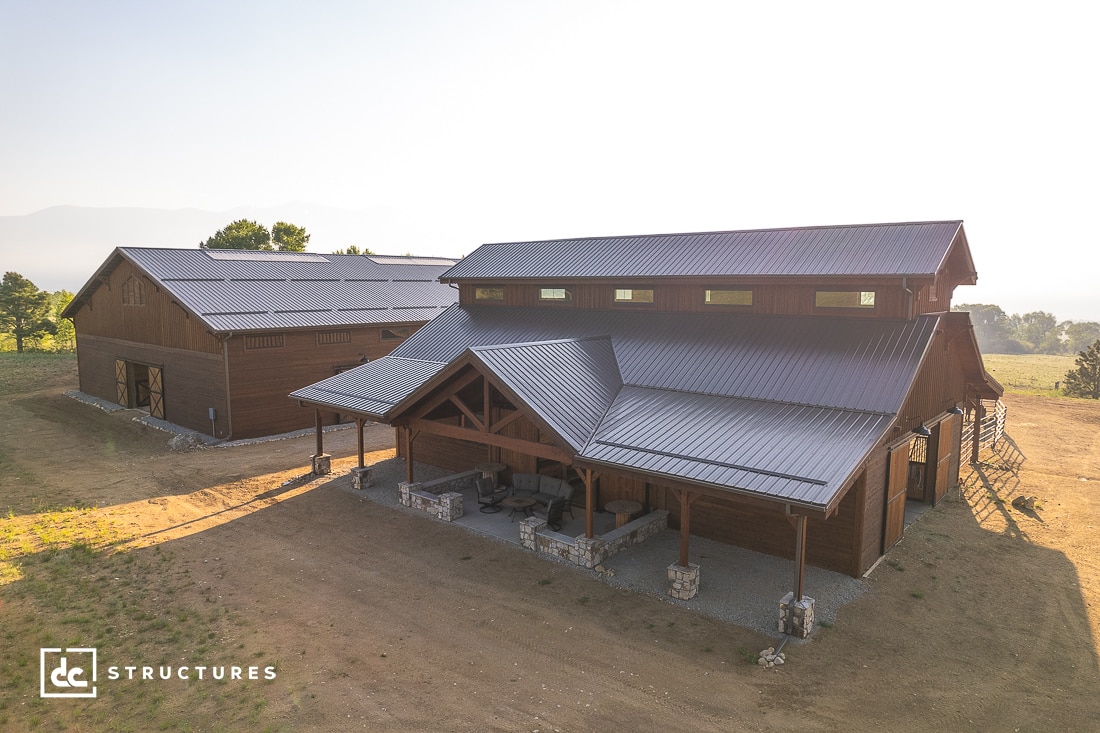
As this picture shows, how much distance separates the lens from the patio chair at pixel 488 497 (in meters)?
17.6

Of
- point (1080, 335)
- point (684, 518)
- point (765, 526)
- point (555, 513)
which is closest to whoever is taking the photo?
point (684, 518)

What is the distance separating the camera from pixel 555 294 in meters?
23.4

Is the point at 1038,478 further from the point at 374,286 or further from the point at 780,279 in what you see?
the point at 374,286

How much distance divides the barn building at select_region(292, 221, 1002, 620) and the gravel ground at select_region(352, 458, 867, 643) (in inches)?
20.5

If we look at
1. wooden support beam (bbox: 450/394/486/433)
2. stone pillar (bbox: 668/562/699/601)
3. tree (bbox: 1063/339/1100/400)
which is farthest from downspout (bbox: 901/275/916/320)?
tree (bbox: 1063/339/1100/400)

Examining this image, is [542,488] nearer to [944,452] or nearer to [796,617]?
[796,617]

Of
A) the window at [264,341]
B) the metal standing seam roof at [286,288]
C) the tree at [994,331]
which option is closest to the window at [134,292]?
the metal standing seam roof at [286,288]

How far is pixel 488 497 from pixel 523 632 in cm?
662

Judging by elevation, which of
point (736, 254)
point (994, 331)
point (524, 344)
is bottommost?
point (994, 331)

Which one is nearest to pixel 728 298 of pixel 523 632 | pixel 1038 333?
pixel 523 632

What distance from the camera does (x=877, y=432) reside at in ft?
42.7

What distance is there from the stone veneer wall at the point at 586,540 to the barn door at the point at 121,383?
2604cm

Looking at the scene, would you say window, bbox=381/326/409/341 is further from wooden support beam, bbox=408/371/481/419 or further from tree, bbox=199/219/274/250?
tree, bbox=199/219/274/250

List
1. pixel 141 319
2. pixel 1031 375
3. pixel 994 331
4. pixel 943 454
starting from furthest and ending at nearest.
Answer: pixel 994 331
pixel 1031 375
pixel 141 319
pixel 943 454
